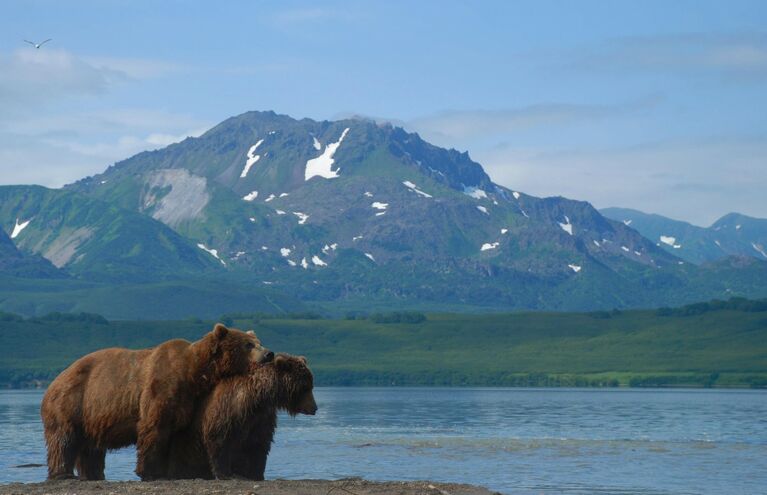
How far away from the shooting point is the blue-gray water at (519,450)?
54.2 meters

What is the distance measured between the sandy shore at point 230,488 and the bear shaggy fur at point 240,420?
0.58 m

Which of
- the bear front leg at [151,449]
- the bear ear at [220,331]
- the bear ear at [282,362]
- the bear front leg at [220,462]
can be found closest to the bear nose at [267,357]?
the bear ear at [282,362]

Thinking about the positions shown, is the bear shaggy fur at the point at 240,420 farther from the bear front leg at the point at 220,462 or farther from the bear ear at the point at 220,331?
the bear ear at the point at 220,331

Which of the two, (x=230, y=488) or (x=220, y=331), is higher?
(x=220, y=331)

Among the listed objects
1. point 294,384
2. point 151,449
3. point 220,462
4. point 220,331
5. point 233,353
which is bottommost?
point 220,462

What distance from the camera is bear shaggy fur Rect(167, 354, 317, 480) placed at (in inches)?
872

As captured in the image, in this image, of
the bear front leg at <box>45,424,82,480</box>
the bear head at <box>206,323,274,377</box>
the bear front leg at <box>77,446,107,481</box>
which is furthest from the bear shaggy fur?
the bear front leg at <box>45,424,82,480</box>

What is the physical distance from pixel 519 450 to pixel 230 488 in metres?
56.9

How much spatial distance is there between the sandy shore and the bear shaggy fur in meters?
0.58

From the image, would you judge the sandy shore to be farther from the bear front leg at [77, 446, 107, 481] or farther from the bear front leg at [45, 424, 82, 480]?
the bear front leg at [77, 446, 107, 481]

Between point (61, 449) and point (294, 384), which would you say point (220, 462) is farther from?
point (61, 449)

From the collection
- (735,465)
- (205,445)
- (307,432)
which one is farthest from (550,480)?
(307,432)

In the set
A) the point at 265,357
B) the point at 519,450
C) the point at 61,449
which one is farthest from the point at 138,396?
the point at 519,450

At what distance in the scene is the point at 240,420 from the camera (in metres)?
22.2
